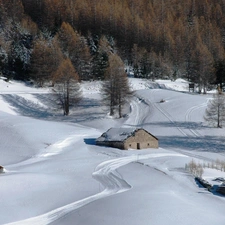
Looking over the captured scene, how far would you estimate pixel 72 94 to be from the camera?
2384 inches

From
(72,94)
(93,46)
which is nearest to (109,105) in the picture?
(72,94)

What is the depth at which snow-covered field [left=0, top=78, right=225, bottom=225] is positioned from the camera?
2169 cm

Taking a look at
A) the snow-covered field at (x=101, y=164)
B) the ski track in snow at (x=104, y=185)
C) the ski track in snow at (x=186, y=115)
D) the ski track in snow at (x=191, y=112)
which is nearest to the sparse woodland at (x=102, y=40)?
the snow-covered field at (x=101, y=164)

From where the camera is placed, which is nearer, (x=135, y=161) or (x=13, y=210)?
(x=13, y=210)

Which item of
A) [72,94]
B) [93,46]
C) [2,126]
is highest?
[93,46]

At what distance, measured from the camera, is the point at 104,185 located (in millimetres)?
28109

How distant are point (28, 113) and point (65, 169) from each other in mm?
27985

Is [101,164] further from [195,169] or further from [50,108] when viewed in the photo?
[50,108]

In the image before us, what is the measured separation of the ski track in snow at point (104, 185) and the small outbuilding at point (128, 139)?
3473mm

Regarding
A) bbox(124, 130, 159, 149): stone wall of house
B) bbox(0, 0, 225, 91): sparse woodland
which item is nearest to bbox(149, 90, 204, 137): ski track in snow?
bbox(124, 130, 159, 149): stone wall of house

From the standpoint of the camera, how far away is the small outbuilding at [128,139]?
42969mm

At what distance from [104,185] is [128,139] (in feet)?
49.5

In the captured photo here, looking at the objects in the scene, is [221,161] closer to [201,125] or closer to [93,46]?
[201,125]

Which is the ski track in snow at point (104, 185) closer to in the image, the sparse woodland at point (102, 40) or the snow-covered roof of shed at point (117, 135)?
the snow-covered roof of shed at point (117, 135)
